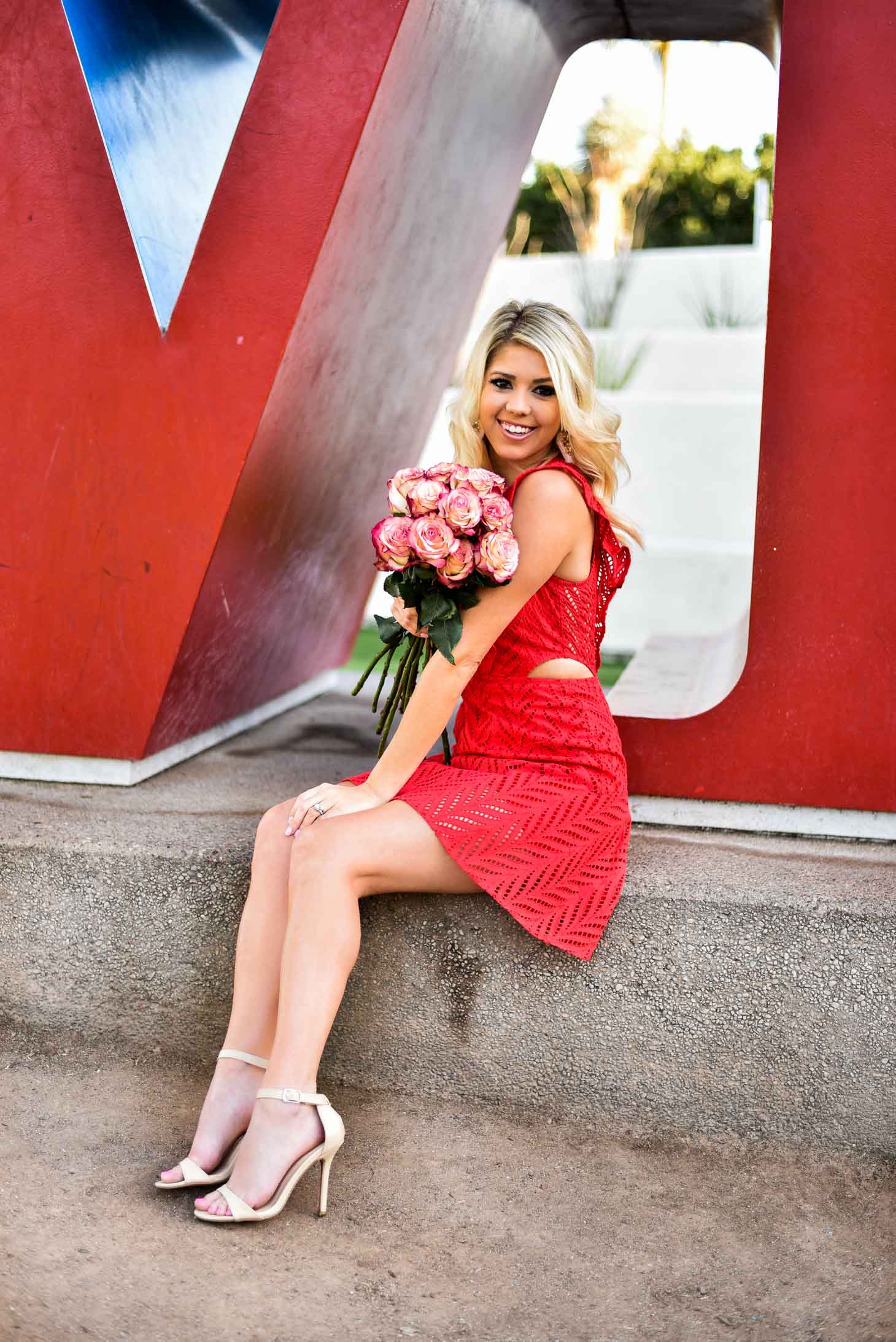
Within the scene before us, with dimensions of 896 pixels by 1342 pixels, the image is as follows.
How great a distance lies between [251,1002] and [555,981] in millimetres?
669

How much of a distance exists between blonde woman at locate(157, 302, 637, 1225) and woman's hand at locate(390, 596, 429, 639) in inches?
0.4

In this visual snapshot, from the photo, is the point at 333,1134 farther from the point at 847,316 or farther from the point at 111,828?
the point at 847,316

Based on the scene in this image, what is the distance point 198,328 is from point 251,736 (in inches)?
60.4

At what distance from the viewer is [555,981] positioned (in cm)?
271

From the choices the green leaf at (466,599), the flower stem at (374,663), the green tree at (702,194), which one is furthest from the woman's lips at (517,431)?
the green tree at (702,194)

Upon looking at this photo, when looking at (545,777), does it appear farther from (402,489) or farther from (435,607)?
(402,489)

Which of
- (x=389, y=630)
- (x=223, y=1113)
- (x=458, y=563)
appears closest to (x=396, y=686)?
(x=389, y=630)

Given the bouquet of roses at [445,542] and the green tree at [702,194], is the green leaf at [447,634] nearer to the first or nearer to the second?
the bouquet of roses at [445,542]

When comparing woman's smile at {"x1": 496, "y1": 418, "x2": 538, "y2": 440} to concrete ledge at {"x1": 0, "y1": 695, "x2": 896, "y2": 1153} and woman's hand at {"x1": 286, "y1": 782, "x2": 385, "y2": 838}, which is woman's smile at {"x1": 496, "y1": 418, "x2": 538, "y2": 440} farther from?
concrete ledge at {"x1": 0, "y1": 695, "x2": 896, "y2": 1153}

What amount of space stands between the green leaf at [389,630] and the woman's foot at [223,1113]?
0.96 meters

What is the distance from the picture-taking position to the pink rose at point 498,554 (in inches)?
99.7

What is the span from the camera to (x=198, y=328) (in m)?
3.27

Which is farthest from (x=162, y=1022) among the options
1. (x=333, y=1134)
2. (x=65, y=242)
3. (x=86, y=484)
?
(x=65, y=242)

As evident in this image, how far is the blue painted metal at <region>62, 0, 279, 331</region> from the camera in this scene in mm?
3303
